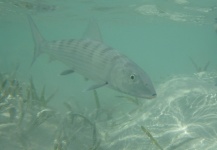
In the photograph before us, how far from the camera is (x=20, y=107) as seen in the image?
7.60m

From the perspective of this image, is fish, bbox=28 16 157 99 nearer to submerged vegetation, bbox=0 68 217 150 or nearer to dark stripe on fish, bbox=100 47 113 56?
dark stripe on fish, bbox=100 47 113 56

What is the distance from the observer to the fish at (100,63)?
482 cm

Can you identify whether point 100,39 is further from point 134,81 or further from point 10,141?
point 10,141

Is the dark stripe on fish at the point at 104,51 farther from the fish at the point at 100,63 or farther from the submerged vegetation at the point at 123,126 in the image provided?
the submerged vegetation at the point at 123,126

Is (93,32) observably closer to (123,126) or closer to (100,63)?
(100,63)

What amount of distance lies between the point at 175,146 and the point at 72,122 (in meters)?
3.70

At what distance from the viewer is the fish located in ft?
15.8

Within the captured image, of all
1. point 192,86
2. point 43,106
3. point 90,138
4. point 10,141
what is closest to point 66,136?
point 90,138

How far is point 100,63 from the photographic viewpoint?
5.72 meters

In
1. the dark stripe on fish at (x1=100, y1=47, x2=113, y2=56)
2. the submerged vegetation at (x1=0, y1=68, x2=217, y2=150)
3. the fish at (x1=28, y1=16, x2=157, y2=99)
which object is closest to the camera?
the fish at (x1=28, y1=16, x2=157, y2=99)

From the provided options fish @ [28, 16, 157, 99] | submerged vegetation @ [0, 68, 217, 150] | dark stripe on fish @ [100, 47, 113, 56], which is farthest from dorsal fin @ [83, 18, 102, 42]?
submerged vegetation @ [0, 68, 217, 150]

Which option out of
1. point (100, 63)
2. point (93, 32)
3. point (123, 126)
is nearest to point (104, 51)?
point (100, 63)

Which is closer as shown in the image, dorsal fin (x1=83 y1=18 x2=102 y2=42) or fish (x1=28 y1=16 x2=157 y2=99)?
fish (x1=28 y1=16 x2=157 y2=99)

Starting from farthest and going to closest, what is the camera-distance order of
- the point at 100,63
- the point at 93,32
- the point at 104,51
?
the point at 93,32, the point at 104,51, the point at 100,63
